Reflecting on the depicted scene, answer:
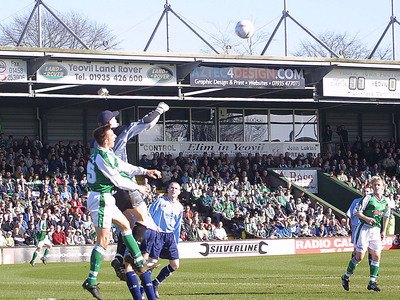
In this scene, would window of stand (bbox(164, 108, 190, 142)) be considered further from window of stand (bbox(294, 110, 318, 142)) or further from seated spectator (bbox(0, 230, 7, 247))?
seated spectator (bbox(0, 230, 7, 247))

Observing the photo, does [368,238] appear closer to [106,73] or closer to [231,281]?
[231,281]

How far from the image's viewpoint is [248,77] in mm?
40688

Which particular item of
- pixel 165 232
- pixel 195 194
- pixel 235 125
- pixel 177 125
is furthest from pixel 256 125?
pixel 165 232

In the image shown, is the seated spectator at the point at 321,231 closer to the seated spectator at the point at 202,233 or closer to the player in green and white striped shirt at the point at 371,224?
the seated spectator at the point at 202,233

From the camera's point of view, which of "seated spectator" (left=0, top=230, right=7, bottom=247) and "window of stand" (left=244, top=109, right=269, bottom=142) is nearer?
"seated spectator" (left=0, top=230, right=7, bottom=247)

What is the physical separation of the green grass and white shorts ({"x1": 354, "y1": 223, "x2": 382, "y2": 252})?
758 millimetres

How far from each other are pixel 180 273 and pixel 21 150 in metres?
17.6

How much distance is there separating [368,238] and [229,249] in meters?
18.2

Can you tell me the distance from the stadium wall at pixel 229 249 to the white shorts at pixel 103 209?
1988 cm

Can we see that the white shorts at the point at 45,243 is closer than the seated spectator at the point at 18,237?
Yes

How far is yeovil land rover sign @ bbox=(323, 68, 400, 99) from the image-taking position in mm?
42281

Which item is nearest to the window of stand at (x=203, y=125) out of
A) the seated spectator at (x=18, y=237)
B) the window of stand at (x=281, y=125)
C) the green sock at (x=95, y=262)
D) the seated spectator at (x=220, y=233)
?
the window of stand at (x=281, y=125)

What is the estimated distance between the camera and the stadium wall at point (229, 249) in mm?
31578

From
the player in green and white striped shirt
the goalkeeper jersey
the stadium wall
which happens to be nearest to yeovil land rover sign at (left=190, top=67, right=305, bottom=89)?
the stadium wall
